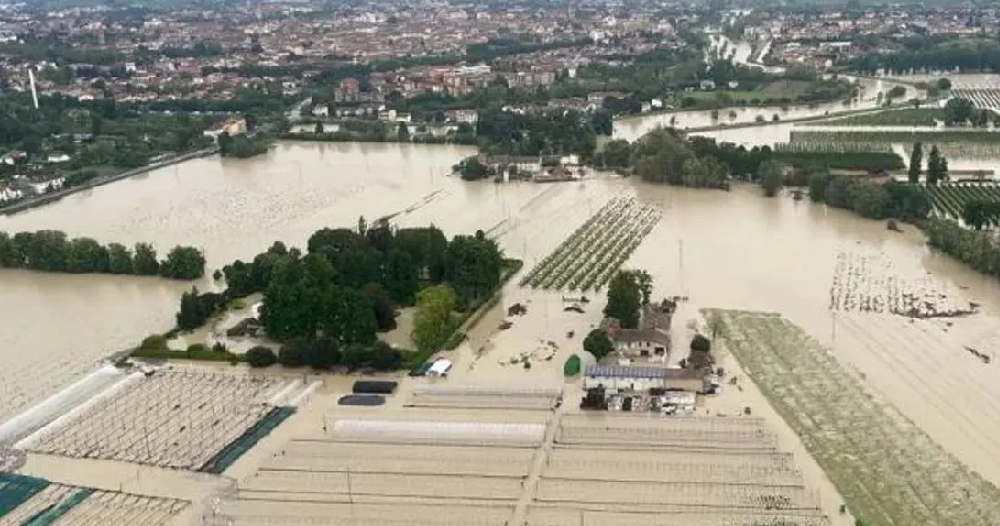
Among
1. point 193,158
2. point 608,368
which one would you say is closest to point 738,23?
point 193,158

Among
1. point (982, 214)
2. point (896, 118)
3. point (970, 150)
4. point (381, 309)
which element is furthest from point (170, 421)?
point (896, 118)

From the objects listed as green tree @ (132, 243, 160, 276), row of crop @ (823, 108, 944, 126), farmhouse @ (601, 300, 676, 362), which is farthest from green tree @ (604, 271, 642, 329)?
row of crop @ (823, 108, 944, 126)

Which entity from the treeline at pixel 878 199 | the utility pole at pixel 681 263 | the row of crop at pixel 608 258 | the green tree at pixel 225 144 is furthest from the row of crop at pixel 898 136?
the green tree at pixel 225 144

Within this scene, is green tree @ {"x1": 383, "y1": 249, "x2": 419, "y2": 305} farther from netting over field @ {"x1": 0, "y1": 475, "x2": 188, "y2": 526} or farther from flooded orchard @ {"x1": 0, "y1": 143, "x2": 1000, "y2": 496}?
netting over field @ {"x1": 0, "y1": 475, "x2": 188, "y2": 526}

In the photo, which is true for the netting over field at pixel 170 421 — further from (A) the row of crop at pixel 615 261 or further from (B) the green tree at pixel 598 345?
(A) the row of crop at pixel 615 261

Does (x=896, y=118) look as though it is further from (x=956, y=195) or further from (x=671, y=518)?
(x=671, y=518)

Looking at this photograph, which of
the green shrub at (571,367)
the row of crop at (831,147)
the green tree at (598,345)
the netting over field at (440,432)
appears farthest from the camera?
the row of crop at (831,147)
